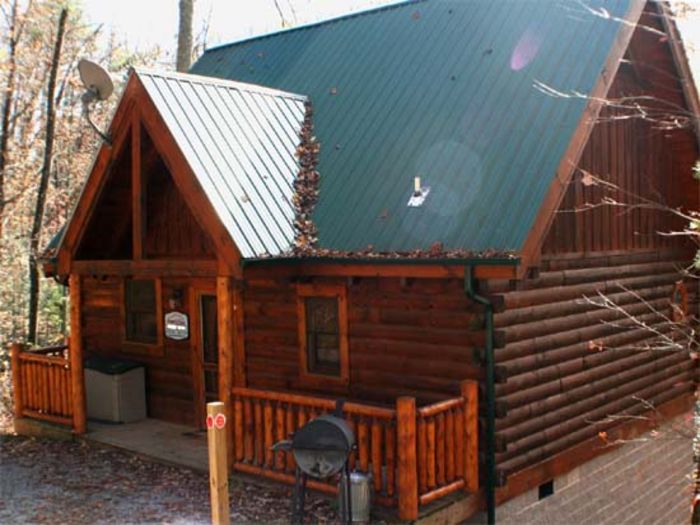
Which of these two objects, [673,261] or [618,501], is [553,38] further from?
[618,501]

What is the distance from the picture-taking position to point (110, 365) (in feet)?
43.0

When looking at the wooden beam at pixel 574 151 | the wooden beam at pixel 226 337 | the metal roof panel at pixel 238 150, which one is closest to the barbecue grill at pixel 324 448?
the wooden beam at pixel 226 337

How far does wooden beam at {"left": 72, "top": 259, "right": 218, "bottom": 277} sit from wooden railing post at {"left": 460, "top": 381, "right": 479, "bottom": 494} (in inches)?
132

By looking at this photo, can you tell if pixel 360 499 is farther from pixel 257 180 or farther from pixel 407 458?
pixel 257 180

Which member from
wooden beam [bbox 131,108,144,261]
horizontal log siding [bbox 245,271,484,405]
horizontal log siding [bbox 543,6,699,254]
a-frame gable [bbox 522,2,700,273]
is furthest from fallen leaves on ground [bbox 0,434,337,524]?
horizontal log siding [bbox 543,6,699,254]

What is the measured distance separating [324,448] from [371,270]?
2.55m

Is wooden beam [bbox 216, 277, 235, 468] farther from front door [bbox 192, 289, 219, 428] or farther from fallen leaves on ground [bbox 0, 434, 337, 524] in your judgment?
front door [bbox 192, 289, 219, 428]

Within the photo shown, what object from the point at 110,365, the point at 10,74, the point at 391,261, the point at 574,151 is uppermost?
the point at 10,74

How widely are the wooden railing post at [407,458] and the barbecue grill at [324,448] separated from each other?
554mm

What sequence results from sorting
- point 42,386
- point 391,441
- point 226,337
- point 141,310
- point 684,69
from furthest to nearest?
point 141,310, point 42,386, point 684,69, point 226,337, point 391,441

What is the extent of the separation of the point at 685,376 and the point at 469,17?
7.51 meters

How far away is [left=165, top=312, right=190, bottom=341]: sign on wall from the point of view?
12.5 m

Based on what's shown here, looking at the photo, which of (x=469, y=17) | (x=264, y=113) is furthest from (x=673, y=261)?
(x=264, y=113)

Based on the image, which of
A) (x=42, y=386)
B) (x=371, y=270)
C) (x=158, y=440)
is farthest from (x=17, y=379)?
(x=371, y=270)
